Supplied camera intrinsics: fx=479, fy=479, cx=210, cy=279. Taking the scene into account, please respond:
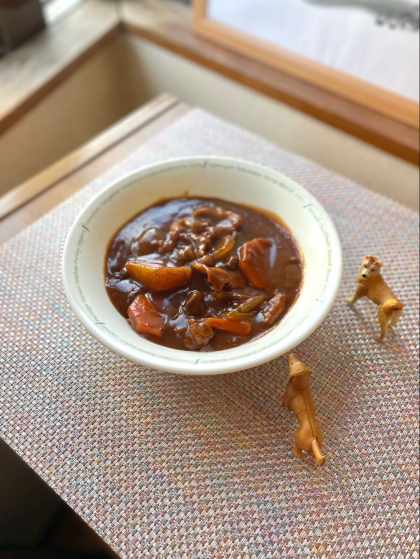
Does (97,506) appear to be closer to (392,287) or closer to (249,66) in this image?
(392,287)

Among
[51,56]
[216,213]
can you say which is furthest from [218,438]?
[51,56]

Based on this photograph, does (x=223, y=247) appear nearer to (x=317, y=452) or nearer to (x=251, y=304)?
(x=251, y=304)

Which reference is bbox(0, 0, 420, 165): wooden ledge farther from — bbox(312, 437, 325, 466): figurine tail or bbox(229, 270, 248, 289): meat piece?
bbox(312, 437, 325, 466): figurine tail

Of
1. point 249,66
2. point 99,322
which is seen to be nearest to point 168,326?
point 99,322

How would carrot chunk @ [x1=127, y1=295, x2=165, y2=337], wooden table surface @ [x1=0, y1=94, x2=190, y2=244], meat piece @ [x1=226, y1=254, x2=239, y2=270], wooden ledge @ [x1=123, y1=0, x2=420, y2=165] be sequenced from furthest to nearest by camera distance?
wooden ledge @ [x1=123, y1=0, x2=420, y2=165] < wooden table surface @ [x1=0, y1=94, x2=190, y2=244] < meat piece @ [x1=226, y1=254, x2=239, y2=270] < carrot chunk @ [x1=127, y1=295, x2=165, y2=337]

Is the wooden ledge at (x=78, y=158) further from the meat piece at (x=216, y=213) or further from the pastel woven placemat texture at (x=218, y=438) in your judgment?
the meat piece at (x=216, y=213)

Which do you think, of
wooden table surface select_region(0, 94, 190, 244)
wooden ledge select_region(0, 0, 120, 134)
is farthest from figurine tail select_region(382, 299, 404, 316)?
wooden ledge select_region(0, 0, 120, 134)

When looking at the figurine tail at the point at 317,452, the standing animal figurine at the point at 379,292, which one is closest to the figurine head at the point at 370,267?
the standing animal figurine at the point at 379,292
